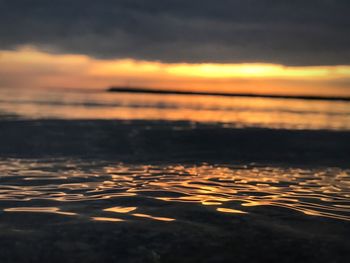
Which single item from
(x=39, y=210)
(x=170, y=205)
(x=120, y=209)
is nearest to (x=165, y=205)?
(x=170, y=205)

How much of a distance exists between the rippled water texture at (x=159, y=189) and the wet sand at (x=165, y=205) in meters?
0.03

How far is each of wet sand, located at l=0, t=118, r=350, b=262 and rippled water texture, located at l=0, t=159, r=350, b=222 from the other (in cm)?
3

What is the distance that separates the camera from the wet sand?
6.47 metres

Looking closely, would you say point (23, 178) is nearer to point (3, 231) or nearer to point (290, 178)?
point (3, 231)

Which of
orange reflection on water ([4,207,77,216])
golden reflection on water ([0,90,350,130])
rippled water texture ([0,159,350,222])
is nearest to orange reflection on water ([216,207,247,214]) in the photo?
rippled water texture ([0,159,350,222])

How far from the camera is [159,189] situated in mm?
11039

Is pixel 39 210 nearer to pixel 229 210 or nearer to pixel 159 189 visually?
pixel 159 189

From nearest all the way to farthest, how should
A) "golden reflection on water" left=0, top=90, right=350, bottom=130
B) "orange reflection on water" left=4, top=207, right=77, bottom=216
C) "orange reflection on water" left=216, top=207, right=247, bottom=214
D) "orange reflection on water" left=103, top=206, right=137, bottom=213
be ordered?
"orange reflection on water" left=4, top=207, right=77, bottom=216
"orange reflection on water" left=103, top=206, right=137, bottom=213
"orange reflection on water" left=216, top=207, right=247, bottom=214
"golden reflection on water" left=0, top=90, right=350, bottom=130

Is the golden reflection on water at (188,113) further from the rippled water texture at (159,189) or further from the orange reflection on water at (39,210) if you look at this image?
the orange reflection on water at (39,210)

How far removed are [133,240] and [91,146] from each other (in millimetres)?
13740

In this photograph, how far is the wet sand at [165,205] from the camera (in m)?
6.47

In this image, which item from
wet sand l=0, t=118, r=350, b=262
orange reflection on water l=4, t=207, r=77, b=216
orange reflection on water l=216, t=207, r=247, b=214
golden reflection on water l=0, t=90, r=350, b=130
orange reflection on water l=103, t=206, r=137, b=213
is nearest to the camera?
wet sand l=0, t=118, r=350, b=262

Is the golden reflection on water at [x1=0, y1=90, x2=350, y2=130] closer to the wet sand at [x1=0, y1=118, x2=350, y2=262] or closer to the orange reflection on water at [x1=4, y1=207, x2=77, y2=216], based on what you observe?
the wet sand at [x1=0, y1=118, x2=350, y2=262]

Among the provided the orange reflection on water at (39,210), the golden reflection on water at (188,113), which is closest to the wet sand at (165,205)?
the orange reflection on water at (39,210)
